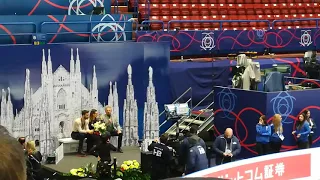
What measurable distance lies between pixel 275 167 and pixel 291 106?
455 centimetres

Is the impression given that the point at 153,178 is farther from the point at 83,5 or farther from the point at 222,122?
the point at 83,5

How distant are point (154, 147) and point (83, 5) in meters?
5.90

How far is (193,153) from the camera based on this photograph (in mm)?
9531

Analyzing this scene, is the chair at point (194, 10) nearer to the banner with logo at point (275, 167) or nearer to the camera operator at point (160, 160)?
the camera operator at point (160, 160)

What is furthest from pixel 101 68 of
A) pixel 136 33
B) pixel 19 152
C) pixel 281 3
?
pixel 19 152

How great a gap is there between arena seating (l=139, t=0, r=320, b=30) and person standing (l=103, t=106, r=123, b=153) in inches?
169

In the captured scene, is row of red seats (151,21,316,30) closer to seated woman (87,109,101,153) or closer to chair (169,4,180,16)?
chair (169,4,180,16)

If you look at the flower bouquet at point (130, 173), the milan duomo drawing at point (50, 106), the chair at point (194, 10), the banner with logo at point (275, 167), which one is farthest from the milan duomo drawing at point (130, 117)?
the banner with logo at point (275, 167)

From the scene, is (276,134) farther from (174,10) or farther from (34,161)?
(174,10)

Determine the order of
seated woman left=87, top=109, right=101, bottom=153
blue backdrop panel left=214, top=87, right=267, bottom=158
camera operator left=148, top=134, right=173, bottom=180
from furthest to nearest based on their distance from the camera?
seated woman left=87, top=109, right=101, bottom=153 → blue backdrop panel left=214, top=87, right=267, bottom=158 → camera operator left=148, top=134, right=173, bottom=180

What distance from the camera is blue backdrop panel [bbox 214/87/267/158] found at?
12145mm

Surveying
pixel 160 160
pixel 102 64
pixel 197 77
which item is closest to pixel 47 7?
pixel 102 64

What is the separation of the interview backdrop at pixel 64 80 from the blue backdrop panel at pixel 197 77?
0.47 meters

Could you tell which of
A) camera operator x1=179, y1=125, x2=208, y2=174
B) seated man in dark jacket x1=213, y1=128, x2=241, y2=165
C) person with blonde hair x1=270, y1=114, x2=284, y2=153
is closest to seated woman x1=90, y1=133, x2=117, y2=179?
camera operator x1=179, y1=125, x2=208, y2=174
